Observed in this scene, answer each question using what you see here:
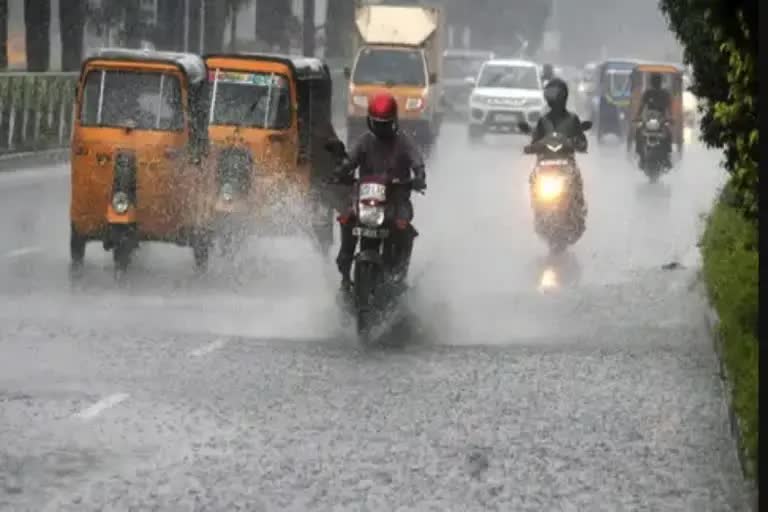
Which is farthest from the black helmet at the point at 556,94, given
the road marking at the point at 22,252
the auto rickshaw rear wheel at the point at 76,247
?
the road marking at the point at 22,252

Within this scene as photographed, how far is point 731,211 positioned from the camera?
69.7 feet

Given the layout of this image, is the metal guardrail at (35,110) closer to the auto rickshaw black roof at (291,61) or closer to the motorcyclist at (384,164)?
the auto rickshaw black roof at (291,61)

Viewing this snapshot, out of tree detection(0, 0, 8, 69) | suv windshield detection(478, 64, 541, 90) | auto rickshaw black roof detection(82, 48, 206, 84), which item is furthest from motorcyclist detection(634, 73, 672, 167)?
suv windshield detection(478, 64, 541, 90)

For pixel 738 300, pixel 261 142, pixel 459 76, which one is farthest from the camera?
pixel 459 76

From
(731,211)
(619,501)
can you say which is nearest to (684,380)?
(619,501)

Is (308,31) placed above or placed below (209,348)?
above

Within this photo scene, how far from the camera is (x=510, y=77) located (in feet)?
204

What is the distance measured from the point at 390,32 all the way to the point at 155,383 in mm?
46840

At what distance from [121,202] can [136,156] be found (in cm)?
41

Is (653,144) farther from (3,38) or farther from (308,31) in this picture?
(308,31)

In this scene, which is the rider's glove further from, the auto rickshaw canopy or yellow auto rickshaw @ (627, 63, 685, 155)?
yellow auto rickshaw @ (627, 63, 685, 155)

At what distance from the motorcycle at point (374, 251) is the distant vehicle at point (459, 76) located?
5563 cm

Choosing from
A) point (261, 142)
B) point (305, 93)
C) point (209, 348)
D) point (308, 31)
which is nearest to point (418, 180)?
point (209, 348)

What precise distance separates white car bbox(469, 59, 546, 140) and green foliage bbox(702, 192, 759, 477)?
37.6 m
